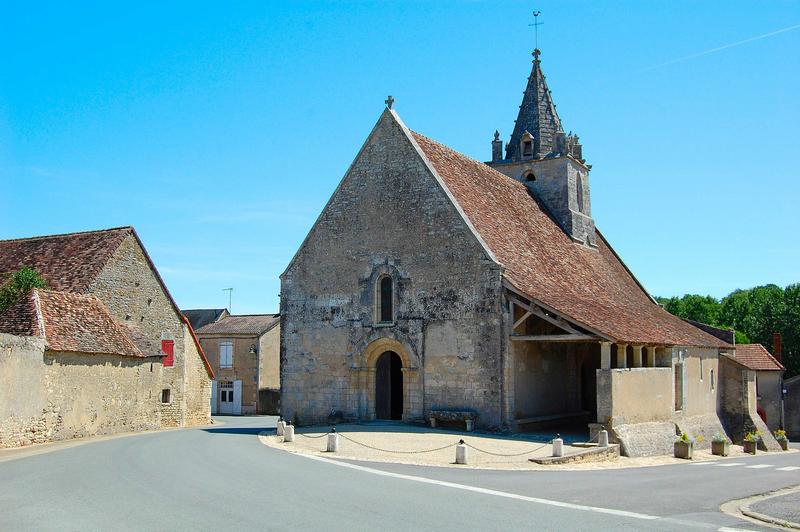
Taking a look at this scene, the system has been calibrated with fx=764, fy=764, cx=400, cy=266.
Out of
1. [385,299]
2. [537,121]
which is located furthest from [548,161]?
[385,299]

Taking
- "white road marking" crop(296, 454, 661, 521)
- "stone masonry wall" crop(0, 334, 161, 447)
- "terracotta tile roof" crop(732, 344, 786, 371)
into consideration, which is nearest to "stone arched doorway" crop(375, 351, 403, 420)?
"stone masonry wall" crop(0, 334, 161, 447)

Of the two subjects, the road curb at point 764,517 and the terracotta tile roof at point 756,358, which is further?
the terracotta tile roof at point 756,358

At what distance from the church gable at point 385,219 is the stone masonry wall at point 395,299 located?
3 centimetres

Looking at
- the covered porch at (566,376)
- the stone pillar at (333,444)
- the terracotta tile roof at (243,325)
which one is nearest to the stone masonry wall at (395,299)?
the covered porch at (566,376)

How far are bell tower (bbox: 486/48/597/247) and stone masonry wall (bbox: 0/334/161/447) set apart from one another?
1739 cm

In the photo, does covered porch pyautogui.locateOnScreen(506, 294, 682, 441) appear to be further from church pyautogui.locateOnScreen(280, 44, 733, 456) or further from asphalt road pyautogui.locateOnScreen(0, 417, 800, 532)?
asphalt road pyautogui.locateOnScreen(0, 417, 800, 532)

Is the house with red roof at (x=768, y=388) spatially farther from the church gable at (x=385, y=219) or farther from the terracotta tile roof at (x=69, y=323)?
the terracotta tile roof at (x=69, y=323)

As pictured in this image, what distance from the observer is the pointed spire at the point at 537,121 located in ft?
111

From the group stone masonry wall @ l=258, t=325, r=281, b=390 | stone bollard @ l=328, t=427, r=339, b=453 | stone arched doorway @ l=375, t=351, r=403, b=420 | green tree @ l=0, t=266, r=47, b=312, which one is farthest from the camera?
stone masonry wall @ l=258, t=325, r=281, b=390

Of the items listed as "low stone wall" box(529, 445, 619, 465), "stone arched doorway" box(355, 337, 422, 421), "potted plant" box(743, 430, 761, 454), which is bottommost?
"potted plant" box(743, 430, 761, 454)

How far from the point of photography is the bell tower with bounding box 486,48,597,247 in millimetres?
32781

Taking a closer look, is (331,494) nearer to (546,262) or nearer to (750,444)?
(546,262)

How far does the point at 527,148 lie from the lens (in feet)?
112

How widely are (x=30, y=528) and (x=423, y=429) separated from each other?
561 inches
